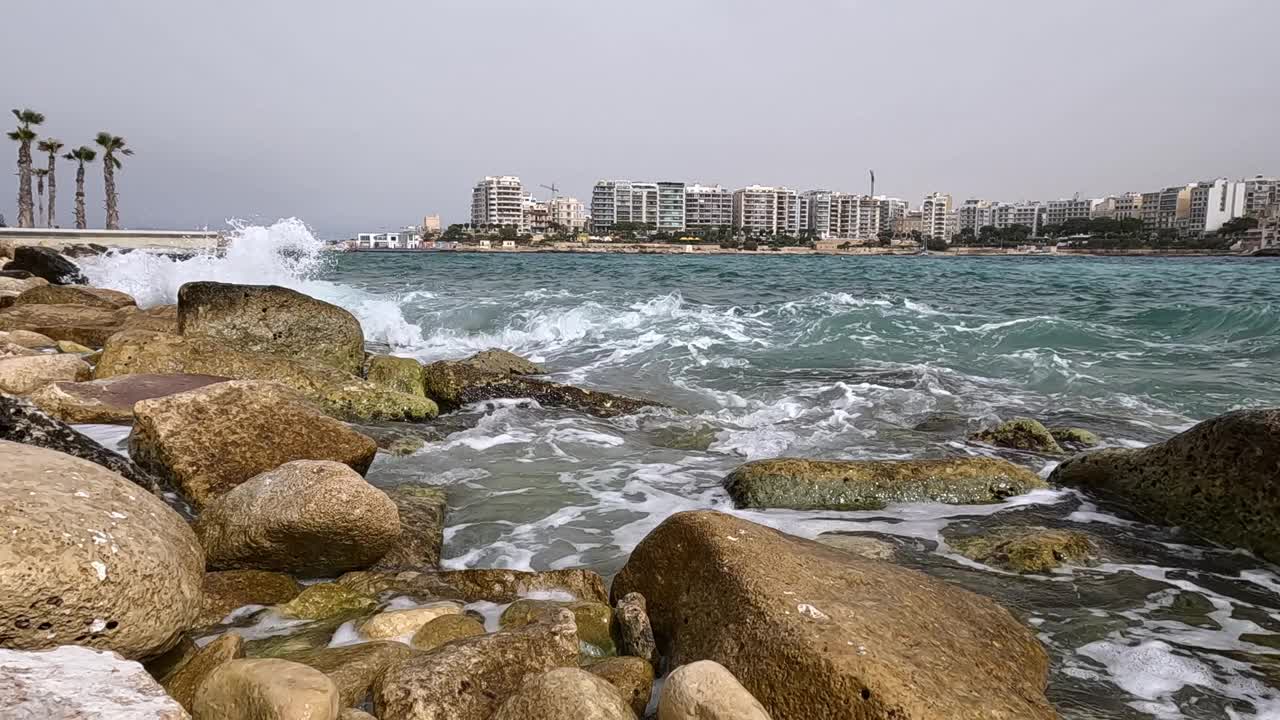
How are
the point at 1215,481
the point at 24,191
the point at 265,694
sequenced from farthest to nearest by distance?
the point at 24,191
the point at 1215,481
the point at 265,694

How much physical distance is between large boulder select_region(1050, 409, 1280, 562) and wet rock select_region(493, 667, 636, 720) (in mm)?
4299

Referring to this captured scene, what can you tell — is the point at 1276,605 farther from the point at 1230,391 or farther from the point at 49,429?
the point at 1230,391

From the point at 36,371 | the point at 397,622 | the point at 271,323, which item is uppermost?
the point at 271,323

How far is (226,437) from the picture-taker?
4875mm

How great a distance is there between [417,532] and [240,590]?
42.1 inches

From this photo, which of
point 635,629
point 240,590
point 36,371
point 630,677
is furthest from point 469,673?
point 36,371

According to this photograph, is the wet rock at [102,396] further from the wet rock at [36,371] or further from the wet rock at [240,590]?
the wet rock at [240,590]

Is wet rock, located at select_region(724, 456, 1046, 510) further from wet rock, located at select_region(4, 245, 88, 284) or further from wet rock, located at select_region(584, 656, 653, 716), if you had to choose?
wet rock, located at select_region(4, 245, 88, 284)

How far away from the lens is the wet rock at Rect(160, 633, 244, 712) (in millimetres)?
2721

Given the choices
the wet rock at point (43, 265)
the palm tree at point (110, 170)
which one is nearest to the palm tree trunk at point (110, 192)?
the palm tree at point (110, 170)

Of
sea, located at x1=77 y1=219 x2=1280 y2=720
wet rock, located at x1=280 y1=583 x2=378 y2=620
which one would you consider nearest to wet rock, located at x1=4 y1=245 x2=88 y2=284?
sea, located at x1=77 y1=219 x2=1280 y2=720

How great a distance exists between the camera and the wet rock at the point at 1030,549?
447 centimetres

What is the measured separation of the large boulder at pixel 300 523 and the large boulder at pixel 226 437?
0.71 metres

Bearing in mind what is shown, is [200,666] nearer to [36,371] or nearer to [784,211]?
[36,371]
